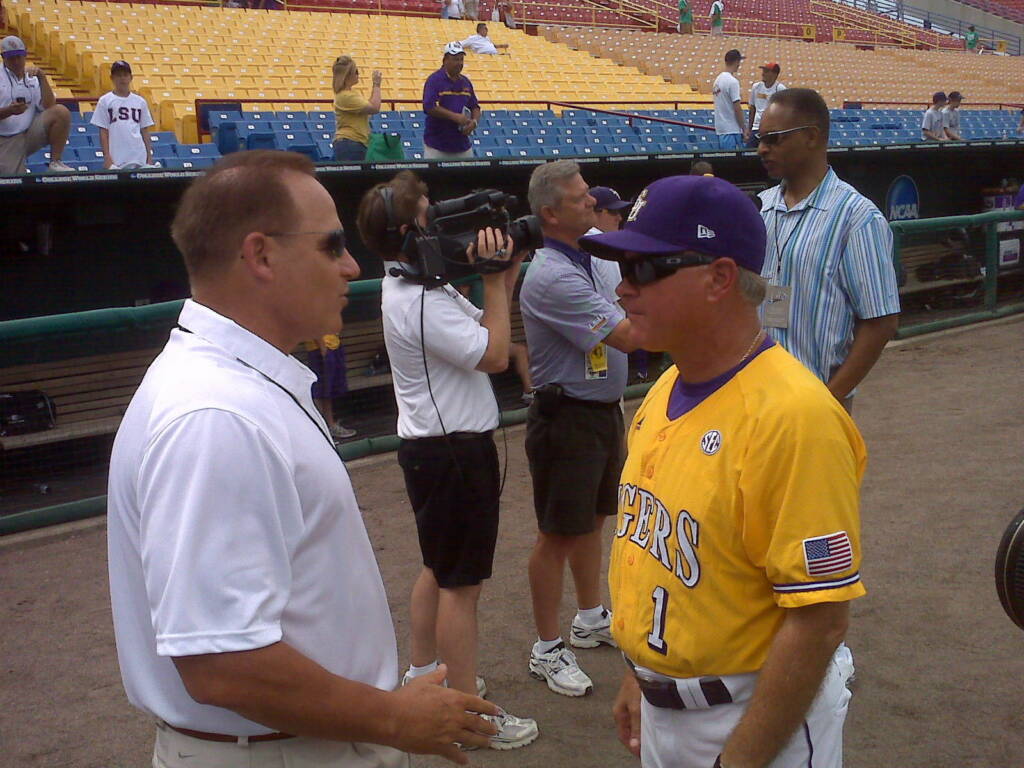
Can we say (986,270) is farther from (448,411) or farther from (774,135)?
(448,411)

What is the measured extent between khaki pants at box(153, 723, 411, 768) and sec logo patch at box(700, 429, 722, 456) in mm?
774

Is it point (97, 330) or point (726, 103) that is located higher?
point (726, 103)

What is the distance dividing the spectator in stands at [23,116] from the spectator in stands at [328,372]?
9.85ft

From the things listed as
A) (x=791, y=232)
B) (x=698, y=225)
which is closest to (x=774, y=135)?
(x=791, y=232)

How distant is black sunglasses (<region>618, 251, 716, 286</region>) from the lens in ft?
5.89

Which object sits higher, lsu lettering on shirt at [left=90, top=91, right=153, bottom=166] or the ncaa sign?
lsu lettering on shirt at [left=90, top=91, right=153, bottom=166]

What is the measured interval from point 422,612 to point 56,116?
22.2ft

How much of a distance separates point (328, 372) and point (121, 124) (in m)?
4.16

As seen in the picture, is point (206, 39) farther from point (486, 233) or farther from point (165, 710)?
point (165, 710)

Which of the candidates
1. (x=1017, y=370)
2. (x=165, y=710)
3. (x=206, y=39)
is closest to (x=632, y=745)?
(x=165, y=710)

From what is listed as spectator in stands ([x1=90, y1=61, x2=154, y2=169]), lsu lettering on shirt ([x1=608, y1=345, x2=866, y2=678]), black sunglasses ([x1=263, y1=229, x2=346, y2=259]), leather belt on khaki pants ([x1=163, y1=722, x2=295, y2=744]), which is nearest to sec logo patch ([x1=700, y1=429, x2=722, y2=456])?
lsu lettering on shirt ([x1=608, y1=345, x2=866, y2=678])

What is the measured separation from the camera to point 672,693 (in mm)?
1790

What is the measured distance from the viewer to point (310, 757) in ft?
5.22

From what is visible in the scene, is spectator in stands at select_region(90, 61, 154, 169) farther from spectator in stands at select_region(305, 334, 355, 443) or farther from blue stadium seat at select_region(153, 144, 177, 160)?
spectator in stands at select_region(305, 334, 355, 443)
